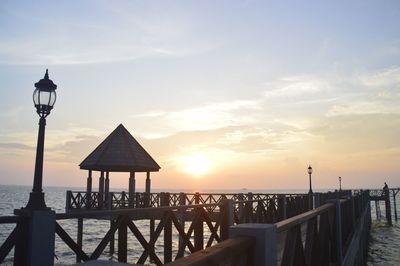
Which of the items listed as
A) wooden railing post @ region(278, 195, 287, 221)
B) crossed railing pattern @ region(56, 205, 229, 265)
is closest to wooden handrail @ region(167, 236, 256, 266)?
crossed railing pattern @ region(56, 205, 229, 265)

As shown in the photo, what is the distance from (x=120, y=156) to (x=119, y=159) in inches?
12.0

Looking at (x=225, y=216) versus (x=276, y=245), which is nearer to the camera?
(x=276, y=245)

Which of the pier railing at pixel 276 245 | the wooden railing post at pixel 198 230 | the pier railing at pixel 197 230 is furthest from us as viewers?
the wooden railing post at pixel 198 230

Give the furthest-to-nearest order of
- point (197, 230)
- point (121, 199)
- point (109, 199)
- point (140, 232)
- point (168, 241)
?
point (121, 199) → point (109, 199) → point (197, 230) → point (168, 241) → point (140, 232)

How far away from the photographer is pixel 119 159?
2512 centimetres

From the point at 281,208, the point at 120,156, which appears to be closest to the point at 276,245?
the point at 281,208

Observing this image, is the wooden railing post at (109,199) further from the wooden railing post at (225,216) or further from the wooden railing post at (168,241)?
the wooden railing post at (168,241)

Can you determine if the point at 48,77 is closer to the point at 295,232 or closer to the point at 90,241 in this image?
the point at 295,232

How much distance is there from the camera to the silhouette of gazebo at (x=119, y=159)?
982 inches

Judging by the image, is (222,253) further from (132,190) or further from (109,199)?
(132,190)

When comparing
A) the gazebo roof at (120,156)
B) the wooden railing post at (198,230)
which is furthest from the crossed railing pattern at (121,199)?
the wooden railing post at (198,230)

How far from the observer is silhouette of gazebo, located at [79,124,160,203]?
2495 cm

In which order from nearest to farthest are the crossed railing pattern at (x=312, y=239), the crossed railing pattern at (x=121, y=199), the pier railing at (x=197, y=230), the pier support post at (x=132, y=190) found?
the crossed railing pattern at (x=312, y=239)
the pier railing at (x=197, y=230)
the crossed railing pattern at (x=121, y=199)
the pier support post at (x=132, y=190)

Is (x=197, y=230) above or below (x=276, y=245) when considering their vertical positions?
below
